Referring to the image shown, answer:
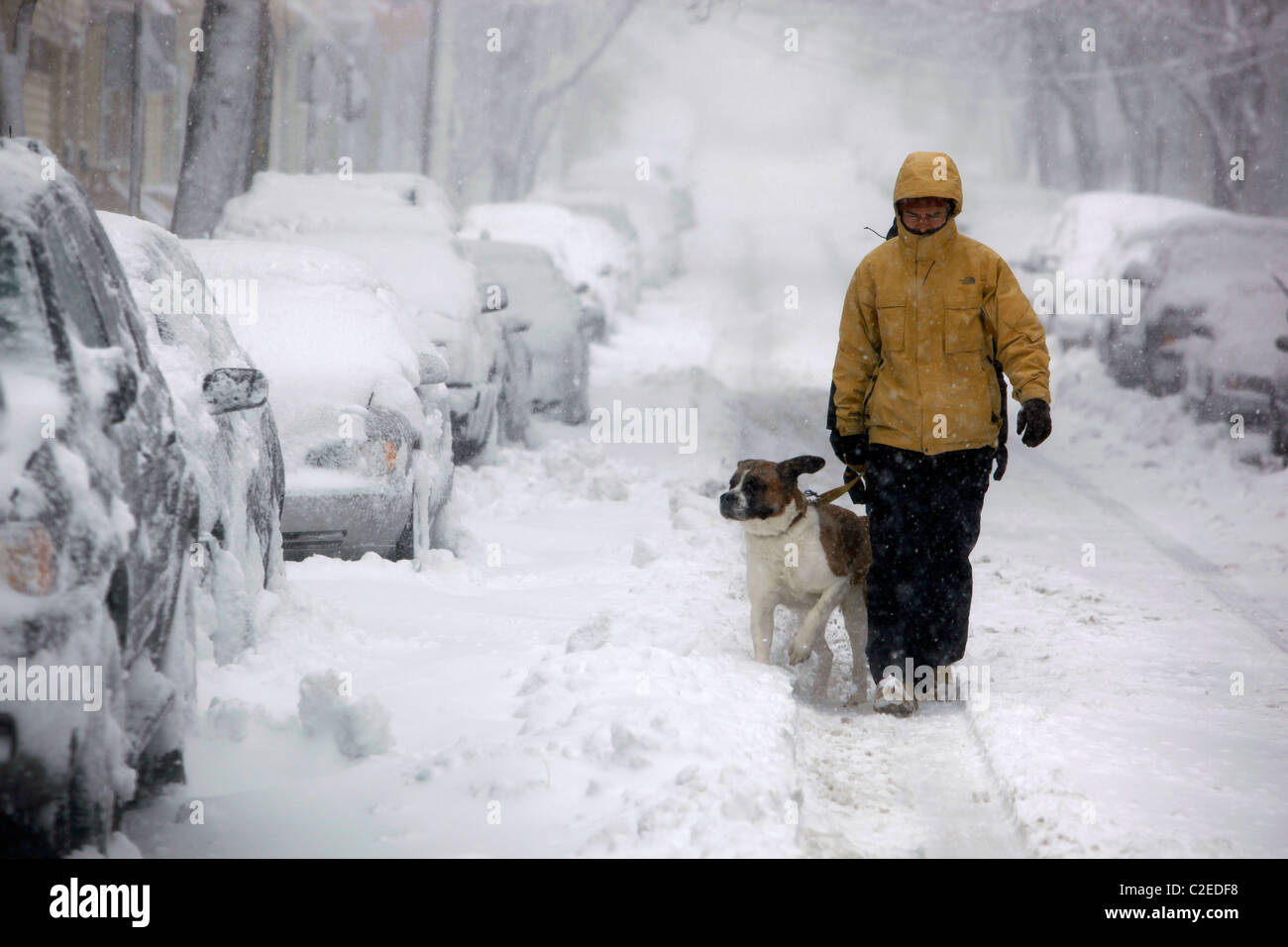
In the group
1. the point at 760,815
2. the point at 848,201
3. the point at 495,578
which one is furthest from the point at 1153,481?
A: the point at 848,201

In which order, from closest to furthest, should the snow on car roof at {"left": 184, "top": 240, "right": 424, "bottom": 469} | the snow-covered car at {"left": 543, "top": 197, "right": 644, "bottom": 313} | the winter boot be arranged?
1. the winter boot
2. the snow on car roof at {"left": 184, "top": 240, "right": 424, "bottom": 469}
3. the snow-covered car at {"left": 543, "top": 197, "right": 644, "bottom": 313}

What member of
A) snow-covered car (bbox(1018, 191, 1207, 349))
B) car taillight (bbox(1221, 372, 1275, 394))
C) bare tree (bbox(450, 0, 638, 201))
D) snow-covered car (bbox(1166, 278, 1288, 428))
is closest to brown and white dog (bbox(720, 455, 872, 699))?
snow-covered car (bbox(1166, 278, 1288, 428))

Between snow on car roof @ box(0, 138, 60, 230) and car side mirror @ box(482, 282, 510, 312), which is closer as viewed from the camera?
snow on car roof @ box(0, 138, 60, 230)

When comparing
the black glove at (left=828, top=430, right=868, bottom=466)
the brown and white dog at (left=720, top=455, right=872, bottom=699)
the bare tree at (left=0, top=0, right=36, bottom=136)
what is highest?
the bare tree at (left=0, top=0, right=36, bottom=136)

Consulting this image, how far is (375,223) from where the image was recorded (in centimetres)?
1209

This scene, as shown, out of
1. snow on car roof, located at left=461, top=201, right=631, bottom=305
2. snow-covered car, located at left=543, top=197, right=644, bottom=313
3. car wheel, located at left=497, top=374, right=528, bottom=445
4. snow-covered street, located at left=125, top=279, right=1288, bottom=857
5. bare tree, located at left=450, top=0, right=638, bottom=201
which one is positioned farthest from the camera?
bare tree, located at left=450, top=0, right=638, bottom=201

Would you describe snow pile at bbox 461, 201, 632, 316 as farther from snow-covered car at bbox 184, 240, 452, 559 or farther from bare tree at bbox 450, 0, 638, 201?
snow-covered car at bbox 184, 240, 452, 559

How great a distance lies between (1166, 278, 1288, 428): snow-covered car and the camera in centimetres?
1251

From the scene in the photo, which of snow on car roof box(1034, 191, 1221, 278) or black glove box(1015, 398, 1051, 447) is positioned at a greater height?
snow on car roof box(1034, 191, 1221, 278)

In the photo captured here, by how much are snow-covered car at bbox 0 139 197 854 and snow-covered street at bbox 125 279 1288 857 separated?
0.46m

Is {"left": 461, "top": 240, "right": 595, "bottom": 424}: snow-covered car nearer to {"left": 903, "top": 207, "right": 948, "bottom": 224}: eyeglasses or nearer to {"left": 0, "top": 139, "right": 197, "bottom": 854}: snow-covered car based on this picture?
→ {"left": 903, "top": 207, "right": 948, "bottom": 224}: eyeglasses

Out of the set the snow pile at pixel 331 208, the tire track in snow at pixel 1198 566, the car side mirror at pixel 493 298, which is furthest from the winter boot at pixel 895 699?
the snow pile at pixel 331 208

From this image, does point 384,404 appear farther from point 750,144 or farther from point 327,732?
point 750,144
